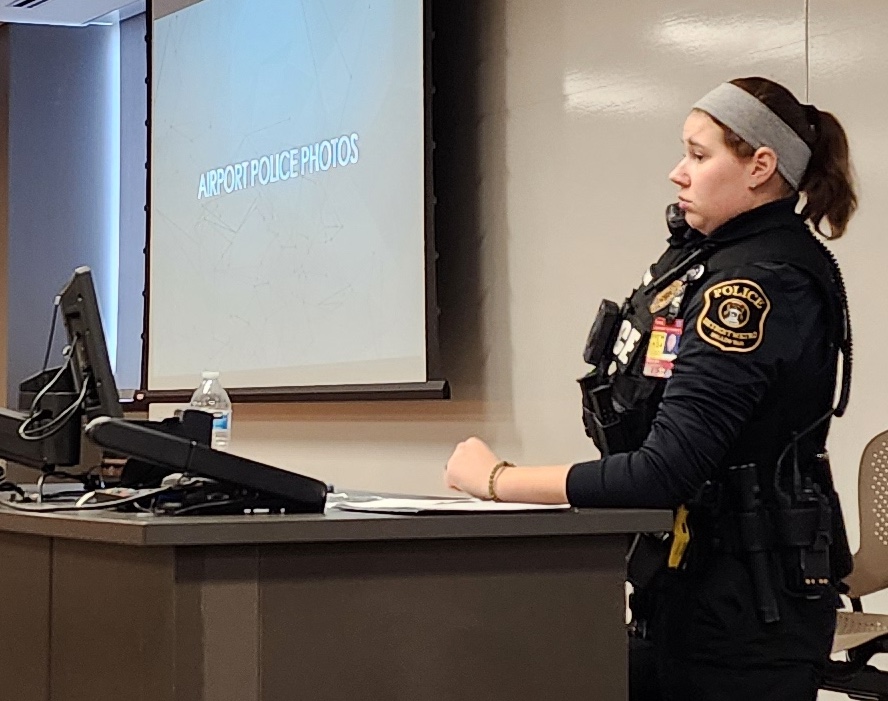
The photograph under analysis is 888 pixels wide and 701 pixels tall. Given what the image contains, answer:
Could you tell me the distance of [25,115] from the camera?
6590mm

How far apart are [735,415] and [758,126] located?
426mm

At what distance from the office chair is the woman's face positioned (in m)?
0.98

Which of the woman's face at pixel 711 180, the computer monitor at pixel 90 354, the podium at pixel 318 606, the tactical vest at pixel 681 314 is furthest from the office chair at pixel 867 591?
the computer monitor at pixel 90 354

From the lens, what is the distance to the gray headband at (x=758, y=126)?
193 cm

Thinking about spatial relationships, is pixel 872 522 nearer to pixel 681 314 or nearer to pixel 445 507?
pixel 681 314

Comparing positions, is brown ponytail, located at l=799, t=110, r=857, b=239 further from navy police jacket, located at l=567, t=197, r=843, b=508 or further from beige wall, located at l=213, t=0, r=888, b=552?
beige wall, located at l=213, t=0, r=888, b=552

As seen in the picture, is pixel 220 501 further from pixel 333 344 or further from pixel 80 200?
pixel 80 200

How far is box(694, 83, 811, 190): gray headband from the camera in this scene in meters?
1.93

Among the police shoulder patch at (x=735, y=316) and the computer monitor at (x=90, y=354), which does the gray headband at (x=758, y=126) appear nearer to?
the police shoulder patch at (x=735, y=316)

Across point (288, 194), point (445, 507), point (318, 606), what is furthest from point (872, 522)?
point (288, 194)

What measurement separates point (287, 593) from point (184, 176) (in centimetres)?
412

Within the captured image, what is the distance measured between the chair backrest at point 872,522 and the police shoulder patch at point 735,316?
115 cm

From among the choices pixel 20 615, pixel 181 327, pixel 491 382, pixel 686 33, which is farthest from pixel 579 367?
pixel 20 615

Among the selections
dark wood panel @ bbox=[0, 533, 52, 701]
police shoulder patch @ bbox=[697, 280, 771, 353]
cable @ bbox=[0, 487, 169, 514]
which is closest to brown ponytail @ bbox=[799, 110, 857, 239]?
police shoulder patch @ bbox=[697, 280, 771, 353]
